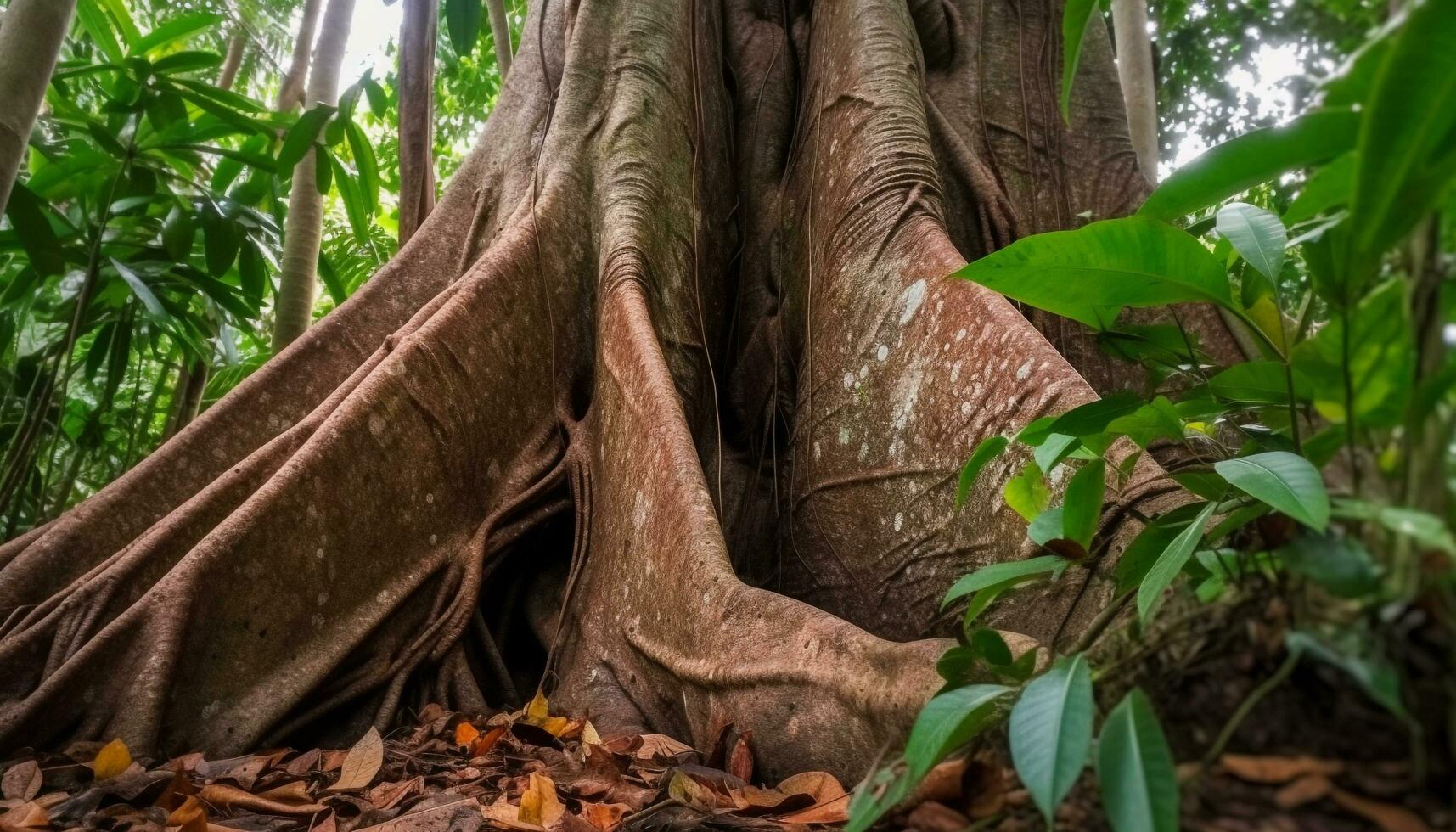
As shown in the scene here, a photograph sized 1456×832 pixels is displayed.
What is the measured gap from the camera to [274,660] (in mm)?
1943

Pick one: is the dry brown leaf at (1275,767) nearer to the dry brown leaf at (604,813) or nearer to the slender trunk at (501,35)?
the dry brown leaf at (604,813)

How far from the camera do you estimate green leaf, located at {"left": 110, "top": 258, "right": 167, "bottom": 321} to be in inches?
118

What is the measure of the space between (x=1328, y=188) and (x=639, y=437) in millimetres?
1681

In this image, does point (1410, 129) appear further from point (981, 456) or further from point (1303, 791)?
point (981, 456)

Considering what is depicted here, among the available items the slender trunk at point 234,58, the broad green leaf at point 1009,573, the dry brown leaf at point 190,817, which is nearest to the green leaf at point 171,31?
the dry brown leaf at point 190,817

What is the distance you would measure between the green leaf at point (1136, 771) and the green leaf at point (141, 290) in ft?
11.1

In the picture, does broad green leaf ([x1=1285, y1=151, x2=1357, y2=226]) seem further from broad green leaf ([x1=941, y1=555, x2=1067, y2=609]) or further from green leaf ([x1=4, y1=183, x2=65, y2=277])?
green leaf ([x1=4, y1=183, x2=65, y2=277])

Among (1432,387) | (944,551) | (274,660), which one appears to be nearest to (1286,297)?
(944,551)

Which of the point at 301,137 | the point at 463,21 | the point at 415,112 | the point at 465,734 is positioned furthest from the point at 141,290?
the point at 465,734

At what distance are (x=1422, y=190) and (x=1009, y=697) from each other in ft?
1.54

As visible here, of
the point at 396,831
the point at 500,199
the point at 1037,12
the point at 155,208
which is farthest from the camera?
the point at 1037,12

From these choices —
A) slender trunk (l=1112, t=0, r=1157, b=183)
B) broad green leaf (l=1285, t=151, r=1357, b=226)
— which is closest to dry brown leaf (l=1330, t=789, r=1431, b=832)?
broad green leaf (l=1285, t=151, r=1357, b=226)

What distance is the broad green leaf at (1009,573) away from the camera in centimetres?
98

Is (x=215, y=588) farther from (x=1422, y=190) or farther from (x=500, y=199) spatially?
(x=1422, y=190)
